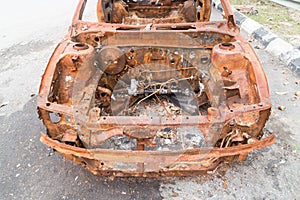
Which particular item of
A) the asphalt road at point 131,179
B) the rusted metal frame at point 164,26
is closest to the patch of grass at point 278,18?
the asphalt road at point 131,179

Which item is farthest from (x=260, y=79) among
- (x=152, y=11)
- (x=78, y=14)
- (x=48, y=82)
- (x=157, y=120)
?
(x=152, y=11)

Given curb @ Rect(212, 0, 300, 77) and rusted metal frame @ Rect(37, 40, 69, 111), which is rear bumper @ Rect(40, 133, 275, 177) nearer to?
rusted metal frame @ Rect(37, 40, 69, 111)

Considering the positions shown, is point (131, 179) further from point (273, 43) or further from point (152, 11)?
point (273, 43)

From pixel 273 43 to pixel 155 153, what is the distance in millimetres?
4212

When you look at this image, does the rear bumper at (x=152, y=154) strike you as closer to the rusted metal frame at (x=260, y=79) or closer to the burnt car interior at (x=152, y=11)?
the rusted metal frame at (x=260, y=79)

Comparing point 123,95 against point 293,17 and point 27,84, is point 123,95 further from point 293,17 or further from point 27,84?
point 293,17

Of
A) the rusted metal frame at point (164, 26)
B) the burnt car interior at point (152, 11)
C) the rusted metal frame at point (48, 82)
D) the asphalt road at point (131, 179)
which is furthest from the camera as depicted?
the burnt car interior at point (152, 11)

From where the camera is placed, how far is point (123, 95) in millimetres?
3291

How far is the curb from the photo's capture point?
449 cm

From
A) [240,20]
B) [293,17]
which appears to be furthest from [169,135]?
[293,17]

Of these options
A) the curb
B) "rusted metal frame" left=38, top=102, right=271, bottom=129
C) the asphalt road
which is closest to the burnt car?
"rusted metal frame" left=38, top=102, right=271, bottom=129

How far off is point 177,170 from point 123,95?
133cm

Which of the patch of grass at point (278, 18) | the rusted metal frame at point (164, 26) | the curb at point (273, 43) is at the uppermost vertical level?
the rusted metal frame at point (164, 26)

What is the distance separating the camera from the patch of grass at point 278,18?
5570 mm
